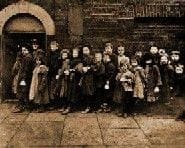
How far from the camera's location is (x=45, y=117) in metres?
11.0

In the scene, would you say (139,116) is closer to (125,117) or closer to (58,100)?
(125,117)

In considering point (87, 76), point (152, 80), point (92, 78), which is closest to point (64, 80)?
point (87, 76)

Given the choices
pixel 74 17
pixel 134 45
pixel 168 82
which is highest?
pixel 74 17

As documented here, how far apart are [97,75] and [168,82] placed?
6.49ft

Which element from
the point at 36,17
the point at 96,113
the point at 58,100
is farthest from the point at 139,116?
the point at 36,17

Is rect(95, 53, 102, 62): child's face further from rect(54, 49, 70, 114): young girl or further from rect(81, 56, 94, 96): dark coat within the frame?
rect(54, 49, 70, 114): young girl

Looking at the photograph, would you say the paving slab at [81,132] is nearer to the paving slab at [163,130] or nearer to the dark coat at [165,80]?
the paving slab at [163,130]

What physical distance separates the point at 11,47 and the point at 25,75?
4.98 ft

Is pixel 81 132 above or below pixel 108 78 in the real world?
below

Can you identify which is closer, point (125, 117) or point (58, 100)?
point (125, 117)

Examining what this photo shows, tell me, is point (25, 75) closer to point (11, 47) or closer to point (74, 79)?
point (74, 79)

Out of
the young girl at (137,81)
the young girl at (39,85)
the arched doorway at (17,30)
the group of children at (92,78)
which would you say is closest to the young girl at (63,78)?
the group of children at (92,78)

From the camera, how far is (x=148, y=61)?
1152cm

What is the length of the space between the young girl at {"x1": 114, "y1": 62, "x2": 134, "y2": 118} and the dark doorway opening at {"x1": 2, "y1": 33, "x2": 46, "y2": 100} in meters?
2.68
